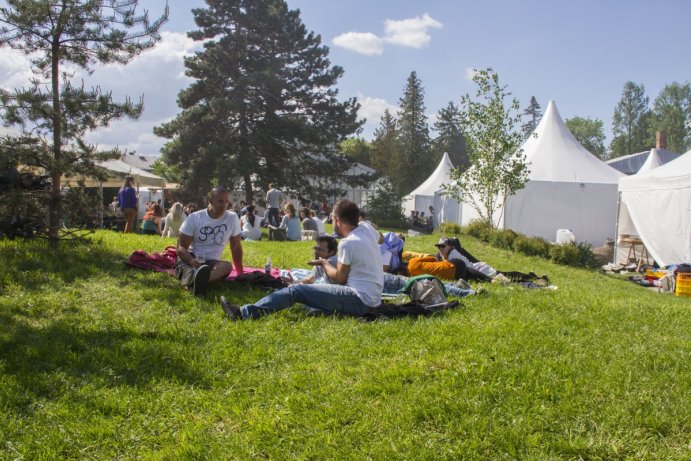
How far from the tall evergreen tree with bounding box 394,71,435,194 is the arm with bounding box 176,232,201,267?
1799 inches

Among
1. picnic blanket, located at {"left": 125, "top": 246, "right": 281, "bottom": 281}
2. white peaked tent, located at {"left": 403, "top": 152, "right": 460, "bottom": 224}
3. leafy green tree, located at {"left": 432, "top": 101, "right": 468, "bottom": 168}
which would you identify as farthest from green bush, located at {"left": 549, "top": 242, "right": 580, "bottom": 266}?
leafy green tree, located at {"left": 432, "top": 101, "right": 468, "bottom": 168}

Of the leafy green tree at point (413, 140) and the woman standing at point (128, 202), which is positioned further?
the leafy green tree at point (413, 140)

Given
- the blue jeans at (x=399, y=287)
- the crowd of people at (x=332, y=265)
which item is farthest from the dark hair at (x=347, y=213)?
the blue jeans at (x=399, y=287)

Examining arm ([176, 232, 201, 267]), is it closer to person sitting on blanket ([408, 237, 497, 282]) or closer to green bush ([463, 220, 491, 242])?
person sitting on blanket ([408, 237, 497, 282])

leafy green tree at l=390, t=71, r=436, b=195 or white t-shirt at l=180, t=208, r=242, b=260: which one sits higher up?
leafy green tree at l=390, t=71, r=436, b=195

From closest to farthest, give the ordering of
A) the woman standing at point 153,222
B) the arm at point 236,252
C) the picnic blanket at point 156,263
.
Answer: the arm at point 236,252 → the picnic blanket at point 156,263 → the woman standing at point 153,222

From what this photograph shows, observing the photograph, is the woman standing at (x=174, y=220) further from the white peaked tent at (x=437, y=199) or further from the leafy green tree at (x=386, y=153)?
the leafy green tree at (x=386, y=153)

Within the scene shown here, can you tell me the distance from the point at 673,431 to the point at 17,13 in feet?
26.1

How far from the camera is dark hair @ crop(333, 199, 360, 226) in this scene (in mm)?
5043

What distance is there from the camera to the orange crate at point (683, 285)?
32.7ft

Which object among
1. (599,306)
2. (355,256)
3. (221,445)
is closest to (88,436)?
(221,445)

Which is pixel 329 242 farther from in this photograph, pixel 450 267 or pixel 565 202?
pixel 565 202

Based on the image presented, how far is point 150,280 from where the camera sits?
244 inches

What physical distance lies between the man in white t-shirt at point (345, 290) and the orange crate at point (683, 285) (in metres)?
7.87
